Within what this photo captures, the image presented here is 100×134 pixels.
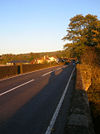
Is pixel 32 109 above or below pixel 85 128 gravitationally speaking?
below

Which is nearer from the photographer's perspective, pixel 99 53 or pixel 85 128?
pixel 85 128

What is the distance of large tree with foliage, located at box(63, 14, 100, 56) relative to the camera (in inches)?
1353

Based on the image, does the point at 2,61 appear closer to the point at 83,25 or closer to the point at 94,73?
the point at 83,25

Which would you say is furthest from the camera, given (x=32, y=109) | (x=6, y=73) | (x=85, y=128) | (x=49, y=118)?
(x=6, y=73)

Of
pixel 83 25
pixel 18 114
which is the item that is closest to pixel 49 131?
pixel 18 114

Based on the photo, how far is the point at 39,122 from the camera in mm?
4910

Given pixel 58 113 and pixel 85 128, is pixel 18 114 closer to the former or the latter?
pixel 58 113

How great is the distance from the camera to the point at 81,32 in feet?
126

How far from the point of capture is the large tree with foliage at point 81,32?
34.4 m

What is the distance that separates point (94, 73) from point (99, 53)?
535cm

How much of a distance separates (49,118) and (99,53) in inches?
726

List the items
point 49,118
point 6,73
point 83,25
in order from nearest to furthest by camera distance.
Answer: point 49,118, point 6,73, point 83,25

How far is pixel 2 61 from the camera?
11975cm

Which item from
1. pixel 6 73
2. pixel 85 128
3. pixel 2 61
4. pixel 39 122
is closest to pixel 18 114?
pixel 39 122
